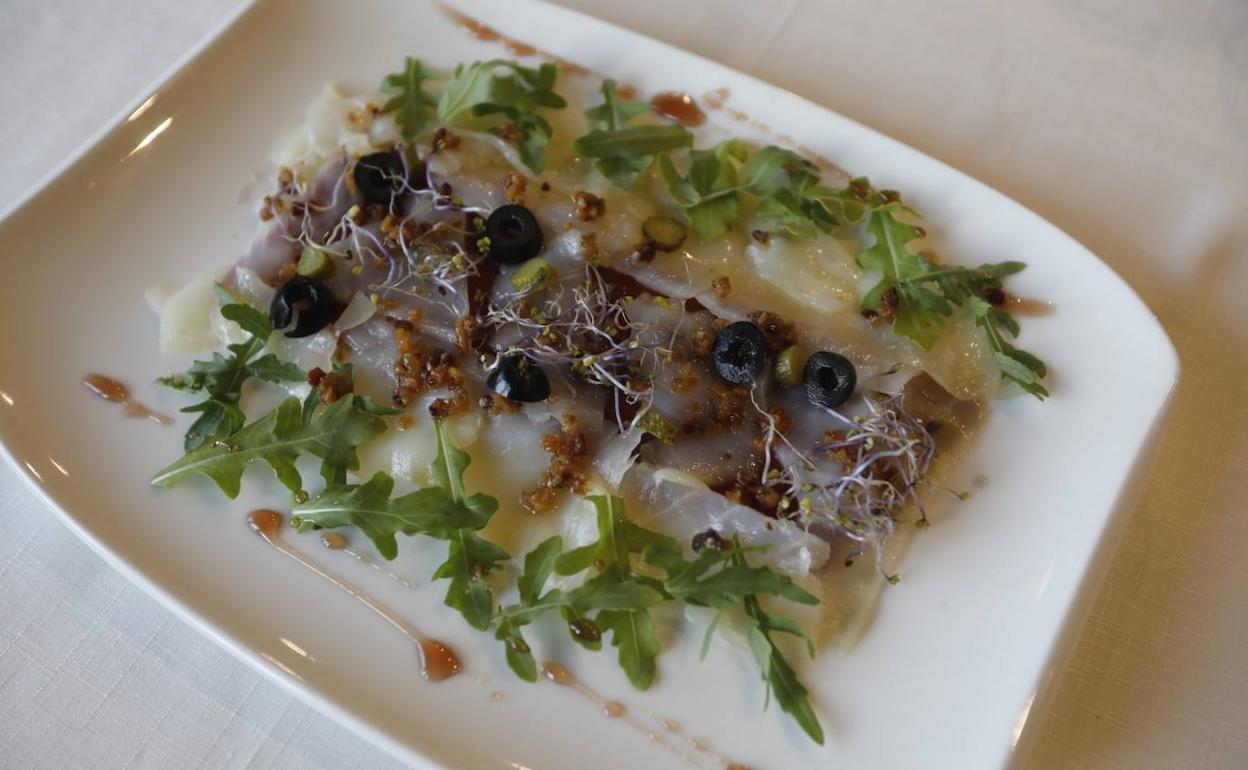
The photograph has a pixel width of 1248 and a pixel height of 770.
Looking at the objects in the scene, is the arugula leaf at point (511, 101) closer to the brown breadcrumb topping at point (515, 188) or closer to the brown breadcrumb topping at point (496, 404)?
the brown breadcrumb topping at point (515, 188)

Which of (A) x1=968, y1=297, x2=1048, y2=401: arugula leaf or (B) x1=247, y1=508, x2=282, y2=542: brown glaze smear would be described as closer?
(A) x1=968, y1=297, x2=1048, y2=401: arugula leaf

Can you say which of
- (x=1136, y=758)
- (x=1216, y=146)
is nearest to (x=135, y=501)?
(x=1136, y=758)

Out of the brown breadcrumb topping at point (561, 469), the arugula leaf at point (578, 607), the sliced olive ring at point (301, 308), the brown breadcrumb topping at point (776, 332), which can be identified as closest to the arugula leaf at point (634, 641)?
the arugula leaf at point (578, 607)

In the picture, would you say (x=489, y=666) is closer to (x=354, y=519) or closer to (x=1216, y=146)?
(x=354, y=519)

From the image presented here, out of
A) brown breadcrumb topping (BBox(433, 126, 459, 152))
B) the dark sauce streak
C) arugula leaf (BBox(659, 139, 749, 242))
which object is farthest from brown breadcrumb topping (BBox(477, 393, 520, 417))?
the dark sauce streak

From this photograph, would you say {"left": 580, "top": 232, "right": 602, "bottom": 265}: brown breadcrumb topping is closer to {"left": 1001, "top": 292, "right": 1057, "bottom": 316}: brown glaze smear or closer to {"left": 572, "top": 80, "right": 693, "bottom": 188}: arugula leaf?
{"left": 572, "top": 80, "right": 693, "bottom": 188}: arugula leaf
